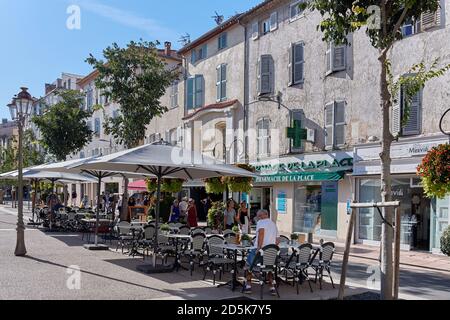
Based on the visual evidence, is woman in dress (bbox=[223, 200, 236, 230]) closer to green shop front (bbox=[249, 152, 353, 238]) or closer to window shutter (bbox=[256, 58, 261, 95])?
green shop front (bbox=[249, 152, 353, 238])

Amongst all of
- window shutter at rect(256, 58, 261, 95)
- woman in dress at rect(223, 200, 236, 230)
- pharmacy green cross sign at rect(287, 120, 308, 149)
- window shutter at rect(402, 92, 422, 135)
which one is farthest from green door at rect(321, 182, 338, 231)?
window shutter at rect(256, 58, 261, 95)

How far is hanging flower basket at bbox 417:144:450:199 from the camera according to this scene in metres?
8.23

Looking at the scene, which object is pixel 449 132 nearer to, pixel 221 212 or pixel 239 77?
pixel 221 212

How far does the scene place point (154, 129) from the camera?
35.8 m

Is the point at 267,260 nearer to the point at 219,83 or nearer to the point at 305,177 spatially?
the point at 305,177

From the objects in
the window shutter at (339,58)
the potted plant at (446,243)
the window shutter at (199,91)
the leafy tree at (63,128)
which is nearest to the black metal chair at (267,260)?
the potted plant at (446,243)

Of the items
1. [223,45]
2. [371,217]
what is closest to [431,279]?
Answer: [371,217]

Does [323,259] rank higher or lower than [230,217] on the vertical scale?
lower

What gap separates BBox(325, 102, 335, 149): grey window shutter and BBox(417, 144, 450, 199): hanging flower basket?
37.6 feet

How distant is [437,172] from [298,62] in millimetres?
14536

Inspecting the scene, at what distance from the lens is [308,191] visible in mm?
21562

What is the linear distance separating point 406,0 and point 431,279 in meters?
7.32

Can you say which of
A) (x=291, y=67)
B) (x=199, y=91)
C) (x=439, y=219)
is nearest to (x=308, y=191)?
(x=291, y=67)

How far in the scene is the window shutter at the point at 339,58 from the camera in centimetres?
1959
